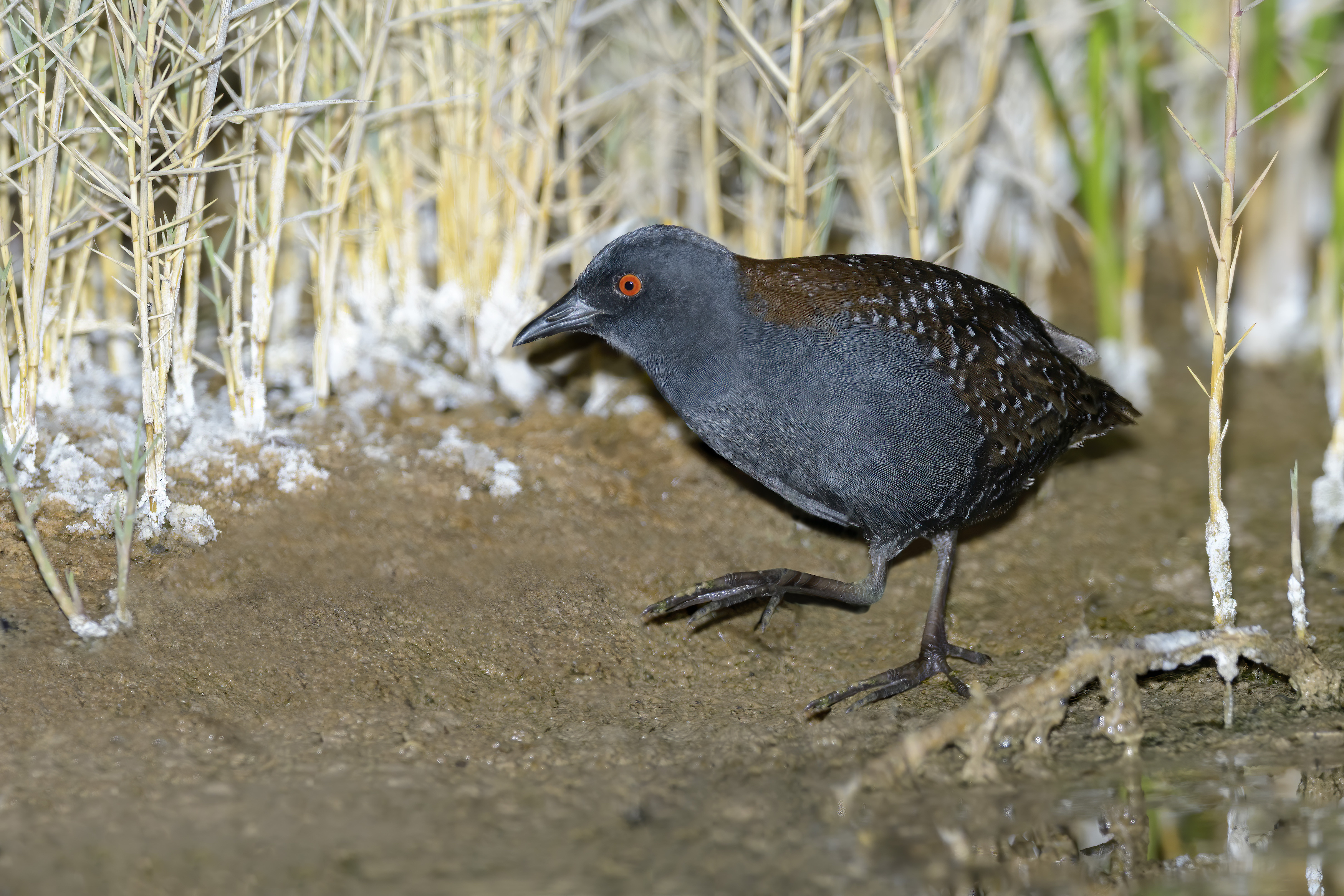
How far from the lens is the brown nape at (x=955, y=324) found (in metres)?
3.40

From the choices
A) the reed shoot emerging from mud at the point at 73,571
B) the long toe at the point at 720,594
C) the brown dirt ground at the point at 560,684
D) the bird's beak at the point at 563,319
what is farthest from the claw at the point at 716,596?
the reed shoot emerging from mud at the point at 73,571

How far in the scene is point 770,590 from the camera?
3516 millimetres

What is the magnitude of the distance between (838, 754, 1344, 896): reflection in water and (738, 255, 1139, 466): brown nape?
1030 mm

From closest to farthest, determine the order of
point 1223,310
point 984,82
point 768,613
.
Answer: point 1223,310 < point 768,613 < point 984,82

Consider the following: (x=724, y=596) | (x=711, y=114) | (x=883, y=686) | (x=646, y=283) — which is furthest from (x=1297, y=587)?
(x=711, y=114)

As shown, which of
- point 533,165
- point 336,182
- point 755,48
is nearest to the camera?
point 755,48

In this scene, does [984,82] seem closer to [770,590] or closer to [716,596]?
[770,590]

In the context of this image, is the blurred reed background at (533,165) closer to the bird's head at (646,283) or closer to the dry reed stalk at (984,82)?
the dry reed stalk at (984,82)

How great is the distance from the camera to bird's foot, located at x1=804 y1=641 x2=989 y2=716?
10.5ft

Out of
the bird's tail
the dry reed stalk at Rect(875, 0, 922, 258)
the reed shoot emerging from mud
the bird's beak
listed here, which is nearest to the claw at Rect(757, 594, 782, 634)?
the bird's beak

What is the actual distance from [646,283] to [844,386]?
638 millimetres

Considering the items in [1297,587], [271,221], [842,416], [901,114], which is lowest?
[1297,587]

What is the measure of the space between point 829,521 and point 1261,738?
4.36 ft

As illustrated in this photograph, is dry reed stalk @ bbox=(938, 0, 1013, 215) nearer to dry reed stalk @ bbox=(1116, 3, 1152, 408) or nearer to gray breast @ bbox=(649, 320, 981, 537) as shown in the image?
dry reed stalk @ bbox=(1116, 3, 1152, 408)
